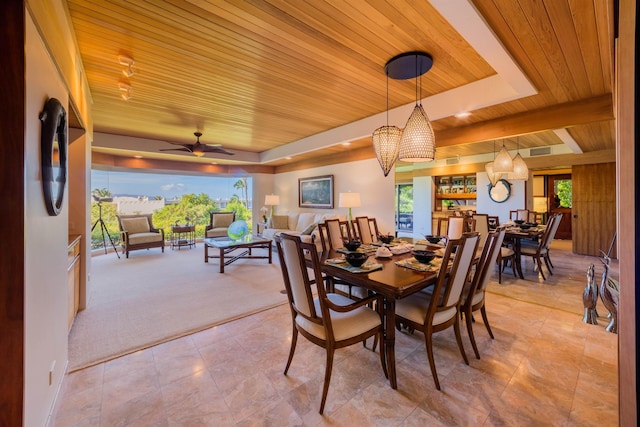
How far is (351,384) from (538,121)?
3.92 metres

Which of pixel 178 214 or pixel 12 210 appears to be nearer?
pixel 12 210

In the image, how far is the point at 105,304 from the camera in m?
3.23

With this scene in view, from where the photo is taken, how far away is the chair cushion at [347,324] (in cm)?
173

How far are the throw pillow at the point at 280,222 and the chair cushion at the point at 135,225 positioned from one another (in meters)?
3.07

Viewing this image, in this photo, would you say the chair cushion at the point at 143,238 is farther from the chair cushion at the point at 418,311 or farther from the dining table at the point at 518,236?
the dining table at the point at 518,236

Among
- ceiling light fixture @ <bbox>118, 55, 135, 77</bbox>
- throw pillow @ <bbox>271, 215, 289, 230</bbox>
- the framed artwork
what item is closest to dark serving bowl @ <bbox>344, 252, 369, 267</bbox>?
ceiling light fixture @ <bbox>118, 55, 135, 77</bbox>

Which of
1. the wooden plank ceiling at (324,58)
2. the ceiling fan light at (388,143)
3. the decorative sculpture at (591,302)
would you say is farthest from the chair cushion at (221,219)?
the decorative sculpture at (591,302)

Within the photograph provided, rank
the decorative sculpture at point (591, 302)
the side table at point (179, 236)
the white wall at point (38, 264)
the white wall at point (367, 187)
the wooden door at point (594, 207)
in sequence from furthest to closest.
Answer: the side table at point (179, 236), the wooden door at point (594, 207), the white wall at point (367, 187), the decorative sculpture at point (591, 302), the white wall at point (38, 264)

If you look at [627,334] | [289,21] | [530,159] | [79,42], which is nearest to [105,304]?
[79,42]

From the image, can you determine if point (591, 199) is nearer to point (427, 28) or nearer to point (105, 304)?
point (427, 28)

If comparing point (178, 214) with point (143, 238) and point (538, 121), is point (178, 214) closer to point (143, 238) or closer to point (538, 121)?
point (143, 238)

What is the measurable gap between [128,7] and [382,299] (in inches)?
109

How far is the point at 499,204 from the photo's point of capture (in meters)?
7.26

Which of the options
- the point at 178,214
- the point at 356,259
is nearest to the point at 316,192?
the point at 178,214
